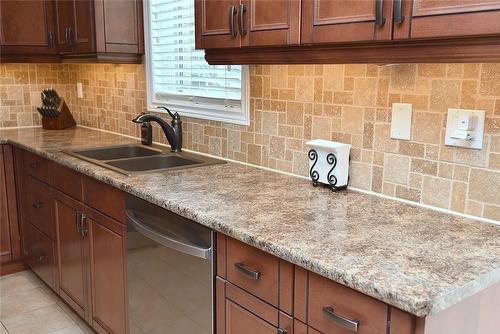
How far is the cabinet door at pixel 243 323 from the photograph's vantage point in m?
1.40

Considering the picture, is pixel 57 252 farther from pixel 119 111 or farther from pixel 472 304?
pixel 472 304

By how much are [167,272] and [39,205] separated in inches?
55.8

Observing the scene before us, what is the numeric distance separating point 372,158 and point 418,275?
0.77m

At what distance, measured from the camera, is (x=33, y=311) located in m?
2.82

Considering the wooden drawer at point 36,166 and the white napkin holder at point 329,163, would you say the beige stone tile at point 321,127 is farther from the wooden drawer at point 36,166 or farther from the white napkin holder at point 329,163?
the wooden drawer at point 36,166

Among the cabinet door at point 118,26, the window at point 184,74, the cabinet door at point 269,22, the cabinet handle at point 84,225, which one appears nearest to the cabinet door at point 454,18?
the cabinet door at point 269,22

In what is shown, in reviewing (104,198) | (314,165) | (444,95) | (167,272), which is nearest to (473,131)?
(444,95)

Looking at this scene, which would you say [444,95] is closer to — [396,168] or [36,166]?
[396,168]

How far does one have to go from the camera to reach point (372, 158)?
1813 millimetres

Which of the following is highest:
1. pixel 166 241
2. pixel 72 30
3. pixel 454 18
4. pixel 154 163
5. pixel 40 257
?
pixel 72 30

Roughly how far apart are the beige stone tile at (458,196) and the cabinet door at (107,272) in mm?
1295

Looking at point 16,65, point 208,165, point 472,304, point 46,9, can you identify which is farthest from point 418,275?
point 16,65

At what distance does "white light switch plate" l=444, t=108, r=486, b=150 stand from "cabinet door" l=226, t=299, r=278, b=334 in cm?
80

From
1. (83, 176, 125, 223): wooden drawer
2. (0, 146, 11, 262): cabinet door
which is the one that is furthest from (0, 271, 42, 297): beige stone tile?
(83, 176, 125, 223): wooden drawer
